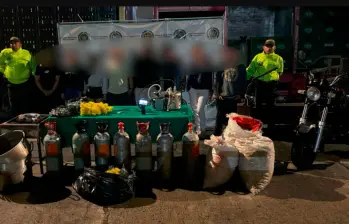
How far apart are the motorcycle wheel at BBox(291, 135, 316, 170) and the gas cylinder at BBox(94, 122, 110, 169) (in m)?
3.05

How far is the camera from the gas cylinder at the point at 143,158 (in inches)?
197

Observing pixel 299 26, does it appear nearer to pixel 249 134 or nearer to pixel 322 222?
pixel 249 134

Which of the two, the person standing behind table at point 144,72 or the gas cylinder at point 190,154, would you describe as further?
the person standing behind table at point 144,72

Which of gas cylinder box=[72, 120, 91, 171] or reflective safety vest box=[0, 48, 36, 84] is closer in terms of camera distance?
gas cylinder box=[72, 120, 91, 171]

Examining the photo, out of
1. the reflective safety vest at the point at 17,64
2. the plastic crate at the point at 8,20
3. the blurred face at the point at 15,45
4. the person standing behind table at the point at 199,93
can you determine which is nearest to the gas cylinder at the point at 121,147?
the person standing behind table at the point at 199,93

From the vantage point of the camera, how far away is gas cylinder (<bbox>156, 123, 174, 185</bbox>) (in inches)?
197

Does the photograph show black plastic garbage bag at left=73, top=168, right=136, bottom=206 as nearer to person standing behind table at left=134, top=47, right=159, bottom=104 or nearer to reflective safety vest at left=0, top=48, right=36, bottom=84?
person standing behind table at left=134, top=47, right=159, bottom=104

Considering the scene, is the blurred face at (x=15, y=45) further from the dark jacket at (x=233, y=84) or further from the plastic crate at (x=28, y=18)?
the dark jacket at (x=233, y=84)

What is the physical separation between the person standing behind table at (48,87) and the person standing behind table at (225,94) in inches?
147

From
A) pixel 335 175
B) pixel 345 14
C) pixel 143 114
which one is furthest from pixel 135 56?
pixel 345 14

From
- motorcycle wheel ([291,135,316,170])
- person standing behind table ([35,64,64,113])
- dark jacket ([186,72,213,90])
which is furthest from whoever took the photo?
person standing behind table ([35,64,64,113])

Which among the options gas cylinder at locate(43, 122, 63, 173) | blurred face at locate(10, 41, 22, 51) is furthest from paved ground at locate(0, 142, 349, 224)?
blurred face at locate(10, 41, 22, 51)

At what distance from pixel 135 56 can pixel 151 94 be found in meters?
2.56

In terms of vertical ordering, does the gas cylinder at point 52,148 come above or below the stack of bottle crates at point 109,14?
below
